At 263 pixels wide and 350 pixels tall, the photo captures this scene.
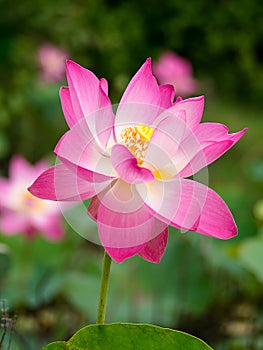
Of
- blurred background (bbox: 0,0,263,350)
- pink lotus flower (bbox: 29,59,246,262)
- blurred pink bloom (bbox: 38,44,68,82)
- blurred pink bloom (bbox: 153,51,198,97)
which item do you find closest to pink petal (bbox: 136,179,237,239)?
pink lotus flower (bbox: 29,59,246,262)

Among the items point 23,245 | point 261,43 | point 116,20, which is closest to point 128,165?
point 23,245

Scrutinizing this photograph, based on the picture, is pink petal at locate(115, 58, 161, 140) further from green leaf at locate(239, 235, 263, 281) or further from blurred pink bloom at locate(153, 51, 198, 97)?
blurred pink bloom at locate(153, 51, 198, 97)

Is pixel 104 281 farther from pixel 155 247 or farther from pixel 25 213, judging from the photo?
pixel 25 213

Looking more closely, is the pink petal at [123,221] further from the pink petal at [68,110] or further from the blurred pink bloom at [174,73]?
the blurred pink bloom at [174,73]

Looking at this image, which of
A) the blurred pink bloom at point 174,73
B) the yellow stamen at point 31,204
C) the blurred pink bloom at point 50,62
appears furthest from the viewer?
the blurred pink bloom at point 50,62

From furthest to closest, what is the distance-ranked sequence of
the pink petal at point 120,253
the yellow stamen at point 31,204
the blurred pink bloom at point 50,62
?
1. the blurred pink bloom at point 50,62
2. the yellow stamen at point 31,204
3. the pink petal at point 120,253

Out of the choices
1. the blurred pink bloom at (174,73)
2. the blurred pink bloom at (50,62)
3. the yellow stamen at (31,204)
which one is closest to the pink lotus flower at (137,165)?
the yellow stamen at (31,204)

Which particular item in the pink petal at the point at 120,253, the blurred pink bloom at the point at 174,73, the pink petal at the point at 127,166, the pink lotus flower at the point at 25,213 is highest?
the blurred pink bloom at the point at 174,73

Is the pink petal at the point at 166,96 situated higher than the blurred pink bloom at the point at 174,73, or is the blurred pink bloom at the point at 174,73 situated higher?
the blurred pink bloom at the point at 174,73
